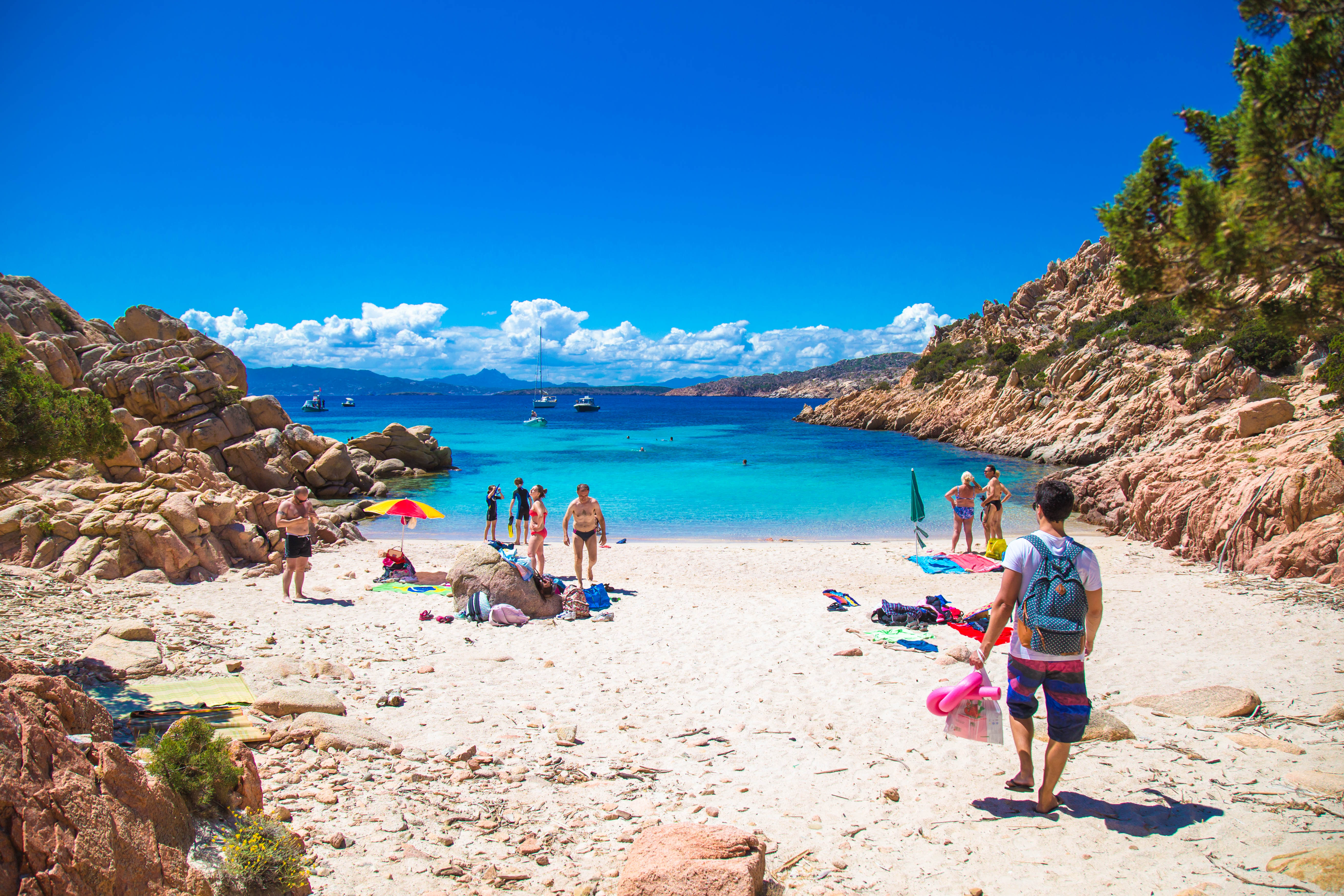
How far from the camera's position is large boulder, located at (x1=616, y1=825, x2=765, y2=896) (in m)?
3.30

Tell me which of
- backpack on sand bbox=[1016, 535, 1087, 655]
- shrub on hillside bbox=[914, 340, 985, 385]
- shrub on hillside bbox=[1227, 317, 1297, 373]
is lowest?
backpack on sand bbox=[1016, 535, 1087, 655]

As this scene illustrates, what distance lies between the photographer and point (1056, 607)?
396cm

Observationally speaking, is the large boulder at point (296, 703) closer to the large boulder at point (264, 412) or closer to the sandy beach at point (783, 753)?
the sandy beach at point (783, 753)

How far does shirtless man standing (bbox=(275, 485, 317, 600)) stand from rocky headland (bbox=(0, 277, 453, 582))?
4.32 feet

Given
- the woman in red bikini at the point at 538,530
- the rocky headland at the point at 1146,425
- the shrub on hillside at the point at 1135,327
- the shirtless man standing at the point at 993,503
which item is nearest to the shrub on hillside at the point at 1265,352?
the rocky headland at the point at 1146,425

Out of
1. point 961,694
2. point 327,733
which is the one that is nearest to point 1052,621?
point 961,694

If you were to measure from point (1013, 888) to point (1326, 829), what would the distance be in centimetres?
188

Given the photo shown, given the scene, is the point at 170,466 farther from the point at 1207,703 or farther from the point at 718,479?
the point at 718,479

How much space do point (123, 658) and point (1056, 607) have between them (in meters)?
7.88

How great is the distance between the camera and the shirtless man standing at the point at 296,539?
34.0ft

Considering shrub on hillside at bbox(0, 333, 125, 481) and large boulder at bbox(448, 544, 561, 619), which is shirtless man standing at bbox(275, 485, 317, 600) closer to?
large boulder at bbox(448, 544, 561, 619)

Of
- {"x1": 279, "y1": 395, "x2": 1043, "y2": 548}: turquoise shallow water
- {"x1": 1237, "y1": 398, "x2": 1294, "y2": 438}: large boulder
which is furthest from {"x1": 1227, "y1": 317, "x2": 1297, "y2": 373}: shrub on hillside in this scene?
{"x1": 1237, "y1": 398, "x2": 1294, "y2": 438}: large boulder

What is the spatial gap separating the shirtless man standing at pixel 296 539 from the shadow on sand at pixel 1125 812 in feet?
31.8

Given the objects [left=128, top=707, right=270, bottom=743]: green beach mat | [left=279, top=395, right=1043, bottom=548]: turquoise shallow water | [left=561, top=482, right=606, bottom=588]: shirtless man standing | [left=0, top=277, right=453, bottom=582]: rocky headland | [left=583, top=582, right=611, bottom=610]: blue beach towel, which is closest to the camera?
[left=128, top=707, right=270, bottom=743]: green beach mat
